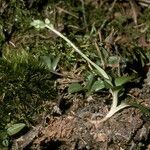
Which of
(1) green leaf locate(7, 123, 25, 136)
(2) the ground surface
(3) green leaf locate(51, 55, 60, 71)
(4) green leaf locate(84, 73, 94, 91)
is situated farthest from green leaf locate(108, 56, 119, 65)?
(1) green leaf locate(7, 123, 25, 136)

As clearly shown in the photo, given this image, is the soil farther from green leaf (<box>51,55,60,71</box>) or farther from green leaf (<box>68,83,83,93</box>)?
green leaf (<box>51,55,60,71</box>)

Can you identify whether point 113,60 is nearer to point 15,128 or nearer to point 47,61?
point 47,61

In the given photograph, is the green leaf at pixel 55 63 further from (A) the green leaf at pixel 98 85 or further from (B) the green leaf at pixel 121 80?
(B) the green leaf at pixel 121 80

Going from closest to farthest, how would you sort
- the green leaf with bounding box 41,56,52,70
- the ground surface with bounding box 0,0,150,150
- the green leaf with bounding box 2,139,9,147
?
the green leaf with bounding box 2,139,9,147 < the ground surface with bounding box 0,0,150,150 < the green leaf with bounding box 41,56,52,70

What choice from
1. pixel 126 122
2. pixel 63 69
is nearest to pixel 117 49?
pixel 63 69

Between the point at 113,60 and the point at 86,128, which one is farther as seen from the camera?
the point at 113,60

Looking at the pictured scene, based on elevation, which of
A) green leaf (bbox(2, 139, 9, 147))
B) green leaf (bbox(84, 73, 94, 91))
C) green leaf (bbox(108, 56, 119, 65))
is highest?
green leaf (bbox(108, 56, 119, 65))

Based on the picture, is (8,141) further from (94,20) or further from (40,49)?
(94,20)

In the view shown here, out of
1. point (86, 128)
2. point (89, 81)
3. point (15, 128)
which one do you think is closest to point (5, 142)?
point (15, 128)
